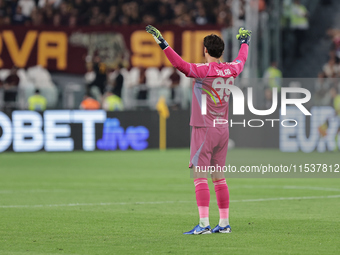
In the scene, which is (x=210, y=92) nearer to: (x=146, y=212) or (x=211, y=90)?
(x=211, y=90)

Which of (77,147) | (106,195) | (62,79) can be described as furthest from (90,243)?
(62,79)

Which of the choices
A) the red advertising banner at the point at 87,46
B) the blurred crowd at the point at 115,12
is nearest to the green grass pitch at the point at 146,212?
the red advertising banner at the point at 87,46

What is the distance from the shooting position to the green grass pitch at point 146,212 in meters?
7.11

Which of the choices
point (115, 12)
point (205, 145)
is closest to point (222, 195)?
point (205, 145)

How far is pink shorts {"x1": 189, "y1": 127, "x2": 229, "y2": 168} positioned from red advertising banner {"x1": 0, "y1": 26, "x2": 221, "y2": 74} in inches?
681

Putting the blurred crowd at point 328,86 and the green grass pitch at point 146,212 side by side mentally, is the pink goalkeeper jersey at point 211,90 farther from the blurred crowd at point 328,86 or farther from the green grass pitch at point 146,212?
the blurred crowd at point 328,86

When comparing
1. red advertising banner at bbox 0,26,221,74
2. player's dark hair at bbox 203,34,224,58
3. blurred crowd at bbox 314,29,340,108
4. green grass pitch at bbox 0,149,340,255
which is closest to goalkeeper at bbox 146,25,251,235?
player's dark hair at bbox 203,34,224,58

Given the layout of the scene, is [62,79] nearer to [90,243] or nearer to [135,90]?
[135,90]

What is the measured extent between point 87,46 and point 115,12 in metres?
2.26

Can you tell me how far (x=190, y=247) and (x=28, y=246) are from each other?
1.46 meters

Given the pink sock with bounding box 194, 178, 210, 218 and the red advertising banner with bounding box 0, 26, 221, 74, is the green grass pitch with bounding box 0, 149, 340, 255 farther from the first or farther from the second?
the red advertising banner with bounding box 0, 26, 221, 74

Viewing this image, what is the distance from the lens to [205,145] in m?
7.72

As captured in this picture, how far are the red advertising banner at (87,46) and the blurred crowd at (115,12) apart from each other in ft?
2.84

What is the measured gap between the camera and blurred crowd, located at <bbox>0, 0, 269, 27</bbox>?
86.1 feet
